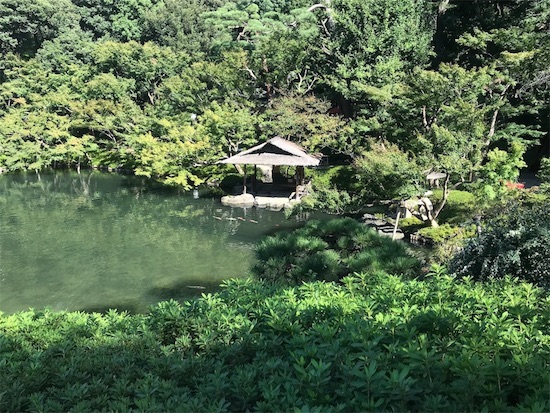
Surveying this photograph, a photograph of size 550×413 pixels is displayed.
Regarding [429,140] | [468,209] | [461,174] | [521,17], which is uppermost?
[521,17]

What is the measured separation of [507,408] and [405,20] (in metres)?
19.3

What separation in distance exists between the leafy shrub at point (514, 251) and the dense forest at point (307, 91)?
19.3ft

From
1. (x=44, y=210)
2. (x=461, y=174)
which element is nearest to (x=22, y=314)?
(x=461, y=174)

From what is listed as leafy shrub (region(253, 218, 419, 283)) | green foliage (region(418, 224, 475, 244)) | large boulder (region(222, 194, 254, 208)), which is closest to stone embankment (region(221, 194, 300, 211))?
large boulder (region(222, 194, 254, 208))

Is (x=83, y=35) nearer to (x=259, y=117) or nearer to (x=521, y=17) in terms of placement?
(x=259, y=117)

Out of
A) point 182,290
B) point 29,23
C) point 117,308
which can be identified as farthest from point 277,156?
point 29,23

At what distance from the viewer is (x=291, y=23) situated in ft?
70.0

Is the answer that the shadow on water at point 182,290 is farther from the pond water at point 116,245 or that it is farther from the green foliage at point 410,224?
the green foliage at point 410,224

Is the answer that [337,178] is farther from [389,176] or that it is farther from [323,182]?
[389,176]

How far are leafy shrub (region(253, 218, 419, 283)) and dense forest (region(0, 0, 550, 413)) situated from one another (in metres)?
0.03

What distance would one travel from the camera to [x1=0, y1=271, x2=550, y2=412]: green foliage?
1.80 m

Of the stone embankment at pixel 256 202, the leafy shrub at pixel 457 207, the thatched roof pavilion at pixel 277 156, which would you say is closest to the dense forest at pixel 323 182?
the leafy shrub at pixel 457 207

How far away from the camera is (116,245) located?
42.4 ft

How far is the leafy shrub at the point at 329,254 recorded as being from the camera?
5.84 meters
